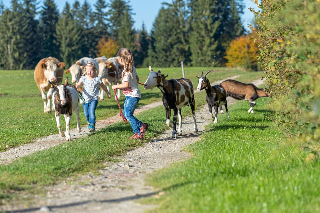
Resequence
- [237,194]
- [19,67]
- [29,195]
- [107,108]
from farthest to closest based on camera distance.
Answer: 1. [19,67]
2. [107,108]
3. [29,195]
4. [237,194]

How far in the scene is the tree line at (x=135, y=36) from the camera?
7612cm

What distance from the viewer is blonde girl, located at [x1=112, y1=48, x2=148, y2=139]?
9.62 meters

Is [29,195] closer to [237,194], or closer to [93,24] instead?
[237,194]

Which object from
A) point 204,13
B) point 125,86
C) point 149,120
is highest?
point 204,13

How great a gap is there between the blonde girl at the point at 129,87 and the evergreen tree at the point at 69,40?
69715 mm

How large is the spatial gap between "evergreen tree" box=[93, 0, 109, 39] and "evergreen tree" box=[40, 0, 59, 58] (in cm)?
979

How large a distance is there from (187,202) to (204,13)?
7546 centimetres

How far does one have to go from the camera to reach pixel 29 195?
19.0 feet

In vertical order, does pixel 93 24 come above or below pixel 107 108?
above

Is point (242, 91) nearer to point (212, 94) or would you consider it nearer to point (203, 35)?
point (212, 94)

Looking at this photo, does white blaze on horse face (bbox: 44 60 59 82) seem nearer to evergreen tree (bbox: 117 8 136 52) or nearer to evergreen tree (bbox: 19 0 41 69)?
evergreen tree (bbox: 117 8 136 52)

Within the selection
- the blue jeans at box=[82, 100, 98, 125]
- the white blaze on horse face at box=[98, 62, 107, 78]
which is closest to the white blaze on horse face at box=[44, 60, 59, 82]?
the white blaze on horse face at box=[98, 62, 107, 78]

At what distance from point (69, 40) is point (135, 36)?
13794 millimetres

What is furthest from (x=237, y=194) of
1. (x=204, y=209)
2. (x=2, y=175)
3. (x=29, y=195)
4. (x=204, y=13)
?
(x=204, y=13)
